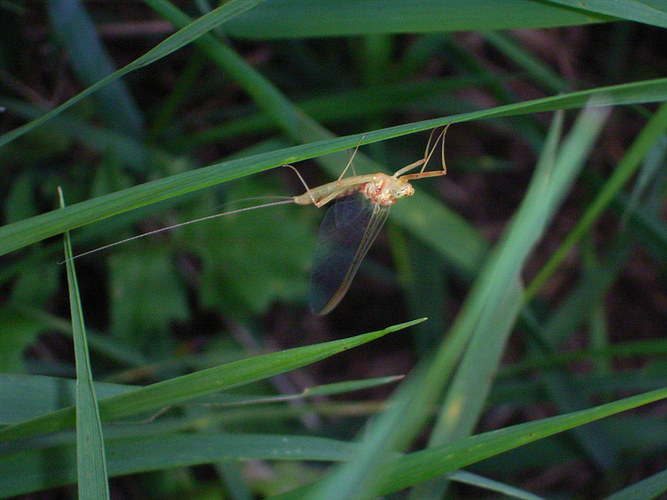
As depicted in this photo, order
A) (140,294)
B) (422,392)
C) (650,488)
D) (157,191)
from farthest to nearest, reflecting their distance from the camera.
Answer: (140,294), (650,488), (157,191), (422,392)

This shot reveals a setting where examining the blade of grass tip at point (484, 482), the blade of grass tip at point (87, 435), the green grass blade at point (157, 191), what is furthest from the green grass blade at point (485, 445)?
the green grass blade at point (157, 191)

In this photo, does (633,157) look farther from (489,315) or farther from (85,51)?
(85,51)

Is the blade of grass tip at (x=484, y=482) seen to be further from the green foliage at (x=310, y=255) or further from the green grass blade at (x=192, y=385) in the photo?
the green grass blade at (x=192, y=385)

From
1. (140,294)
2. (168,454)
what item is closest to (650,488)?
(168,454)

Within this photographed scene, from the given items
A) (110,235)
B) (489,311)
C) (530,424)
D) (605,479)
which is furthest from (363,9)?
(605,479)

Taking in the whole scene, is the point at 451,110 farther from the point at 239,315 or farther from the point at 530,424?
the point at 530,424

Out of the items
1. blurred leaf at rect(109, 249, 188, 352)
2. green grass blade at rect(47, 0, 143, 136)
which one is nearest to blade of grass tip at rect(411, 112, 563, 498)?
blurred leaf at rect(109, 249, 188, 352)

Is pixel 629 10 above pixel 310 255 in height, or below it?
below

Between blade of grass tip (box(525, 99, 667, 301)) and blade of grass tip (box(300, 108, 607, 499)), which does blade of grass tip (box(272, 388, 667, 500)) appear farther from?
blade of grass tip (box(525, 99, 667, 301))
